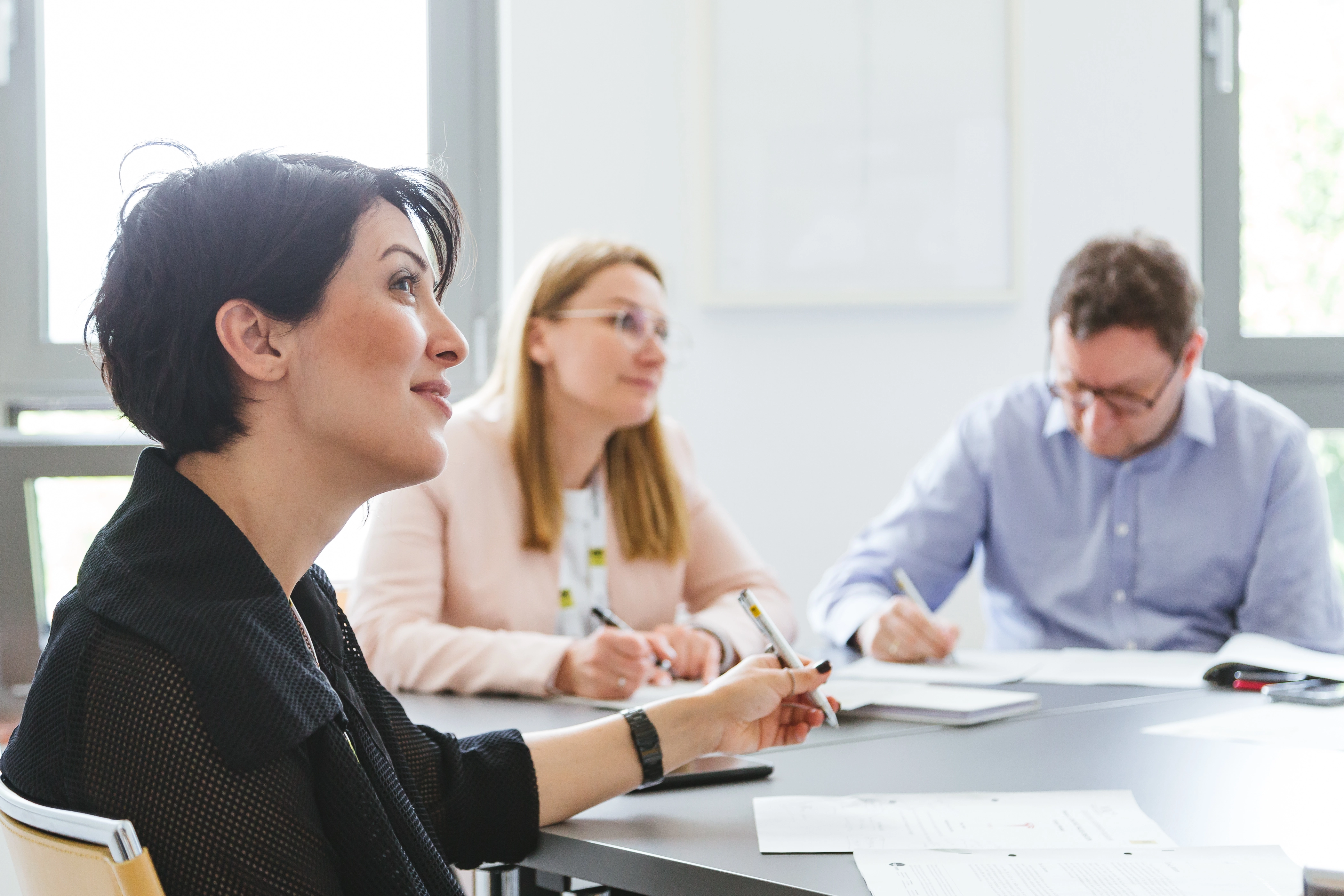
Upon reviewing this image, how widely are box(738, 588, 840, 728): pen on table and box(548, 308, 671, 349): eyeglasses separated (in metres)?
0.90

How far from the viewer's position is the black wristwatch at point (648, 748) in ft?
4.09

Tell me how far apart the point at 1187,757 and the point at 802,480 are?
1.83 metres

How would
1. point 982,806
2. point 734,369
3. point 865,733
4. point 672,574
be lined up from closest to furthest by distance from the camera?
point 982,806 < point 865,733 < point 672,574 < point 734,369

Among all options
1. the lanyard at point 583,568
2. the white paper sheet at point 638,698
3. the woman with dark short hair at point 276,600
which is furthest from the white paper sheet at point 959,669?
the woman with dark short hair at point 276,600

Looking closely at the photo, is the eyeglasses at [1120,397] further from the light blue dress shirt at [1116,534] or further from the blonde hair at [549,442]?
the blonde hair at [549,442]

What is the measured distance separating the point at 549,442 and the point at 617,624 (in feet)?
1.31

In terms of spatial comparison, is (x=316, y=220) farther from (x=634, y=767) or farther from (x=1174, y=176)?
(x=1174, y=176)

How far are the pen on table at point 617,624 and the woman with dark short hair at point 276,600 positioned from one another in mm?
497

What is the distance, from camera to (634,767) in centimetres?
124

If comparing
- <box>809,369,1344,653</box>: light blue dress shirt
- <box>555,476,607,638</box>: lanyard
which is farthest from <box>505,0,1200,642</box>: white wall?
<box>555,476,607,638</box>: lanyard

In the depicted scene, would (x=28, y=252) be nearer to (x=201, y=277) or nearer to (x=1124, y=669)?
(x=201, y=277)

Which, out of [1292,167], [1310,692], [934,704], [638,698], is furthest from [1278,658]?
[1292,167]

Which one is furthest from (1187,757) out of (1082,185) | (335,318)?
(1082,185)

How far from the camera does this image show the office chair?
75 centimetres
